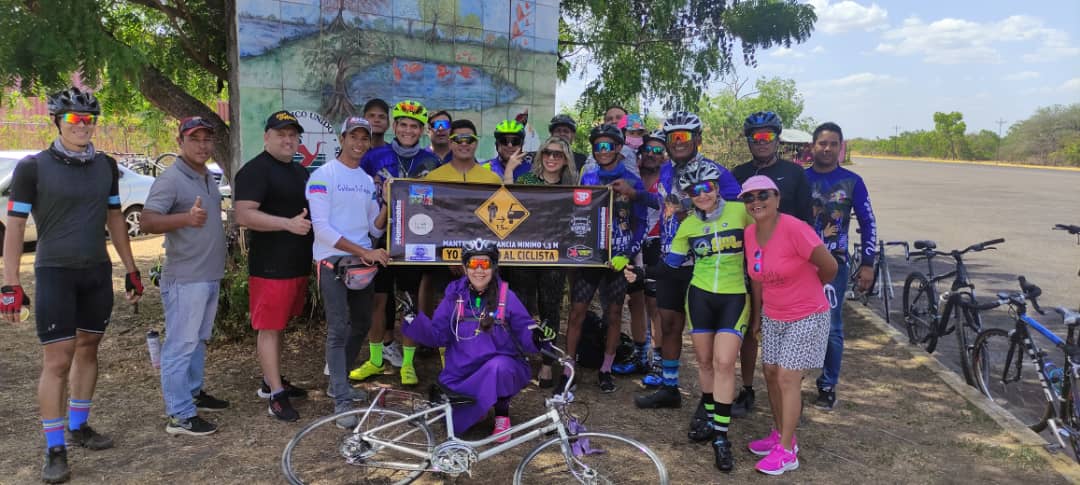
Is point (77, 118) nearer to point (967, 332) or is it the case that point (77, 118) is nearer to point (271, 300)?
Result: point (271, 300)

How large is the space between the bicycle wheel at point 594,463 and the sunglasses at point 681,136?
7.98 feet

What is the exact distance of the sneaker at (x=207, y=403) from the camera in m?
5.52

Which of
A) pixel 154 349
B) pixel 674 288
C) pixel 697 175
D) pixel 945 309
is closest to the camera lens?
pixel 697 175

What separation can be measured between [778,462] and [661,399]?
1.30 meters

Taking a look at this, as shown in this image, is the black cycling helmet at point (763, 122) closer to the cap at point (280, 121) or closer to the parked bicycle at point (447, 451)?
the parked bicycle at point (447, 451)

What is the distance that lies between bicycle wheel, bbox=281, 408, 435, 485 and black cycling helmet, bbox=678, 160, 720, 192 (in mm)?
2435

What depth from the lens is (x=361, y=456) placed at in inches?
164

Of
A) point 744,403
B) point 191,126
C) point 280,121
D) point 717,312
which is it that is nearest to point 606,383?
point 744,403

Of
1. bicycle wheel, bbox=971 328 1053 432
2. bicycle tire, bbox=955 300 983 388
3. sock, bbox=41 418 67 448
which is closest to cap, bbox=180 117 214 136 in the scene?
sock, bbox=41 418 67 448

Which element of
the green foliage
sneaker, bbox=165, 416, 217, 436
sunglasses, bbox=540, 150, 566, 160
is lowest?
sneaker, bbox=165, 416, 217, 436

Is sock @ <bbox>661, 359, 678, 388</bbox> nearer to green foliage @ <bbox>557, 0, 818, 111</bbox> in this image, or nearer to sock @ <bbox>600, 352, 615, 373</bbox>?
sock @ <bbox>600, 352, 615, 373</bbox>

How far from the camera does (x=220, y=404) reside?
18.2 ft

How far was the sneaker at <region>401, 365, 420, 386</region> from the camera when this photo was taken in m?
6.15

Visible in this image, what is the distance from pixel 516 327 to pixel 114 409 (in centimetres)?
344
